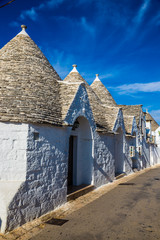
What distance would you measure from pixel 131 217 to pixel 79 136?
4204 mm

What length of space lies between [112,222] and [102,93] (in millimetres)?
11532

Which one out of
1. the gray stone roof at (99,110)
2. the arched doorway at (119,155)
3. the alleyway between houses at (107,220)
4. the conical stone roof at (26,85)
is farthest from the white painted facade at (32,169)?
the arched doorway at (119,155)

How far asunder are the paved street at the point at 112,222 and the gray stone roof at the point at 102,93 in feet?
29.1

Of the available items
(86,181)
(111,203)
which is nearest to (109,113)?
(86,181)

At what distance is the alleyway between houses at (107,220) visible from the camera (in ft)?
15.2

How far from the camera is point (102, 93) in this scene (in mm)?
15961

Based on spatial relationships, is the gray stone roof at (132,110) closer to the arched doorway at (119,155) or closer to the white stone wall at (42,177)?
the arched doorway at (119,155)

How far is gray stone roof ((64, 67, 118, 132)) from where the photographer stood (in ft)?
36.8

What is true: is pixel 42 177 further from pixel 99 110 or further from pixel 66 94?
pixel 99 110

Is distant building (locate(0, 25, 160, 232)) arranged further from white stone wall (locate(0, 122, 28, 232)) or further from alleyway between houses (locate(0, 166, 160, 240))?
alleyway between houses (locate(0, 166, 160, 240))

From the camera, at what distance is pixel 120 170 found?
46.7ft

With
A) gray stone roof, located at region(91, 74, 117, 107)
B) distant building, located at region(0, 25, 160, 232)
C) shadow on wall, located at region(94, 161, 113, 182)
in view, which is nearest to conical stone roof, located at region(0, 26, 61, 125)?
distant building, located at region(0, 25, 160, 232)

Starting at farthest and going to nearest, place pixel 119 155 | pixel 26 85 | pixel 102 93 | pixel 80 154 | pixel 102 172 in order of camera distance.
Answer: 1. pixel 102 93
2. pixel 119 155
3. pixel 102 172
4. pixel 80 154
5. pixel 26 85

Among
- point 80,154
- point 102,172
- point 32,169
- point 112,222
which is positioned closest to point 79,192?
point 80,154
